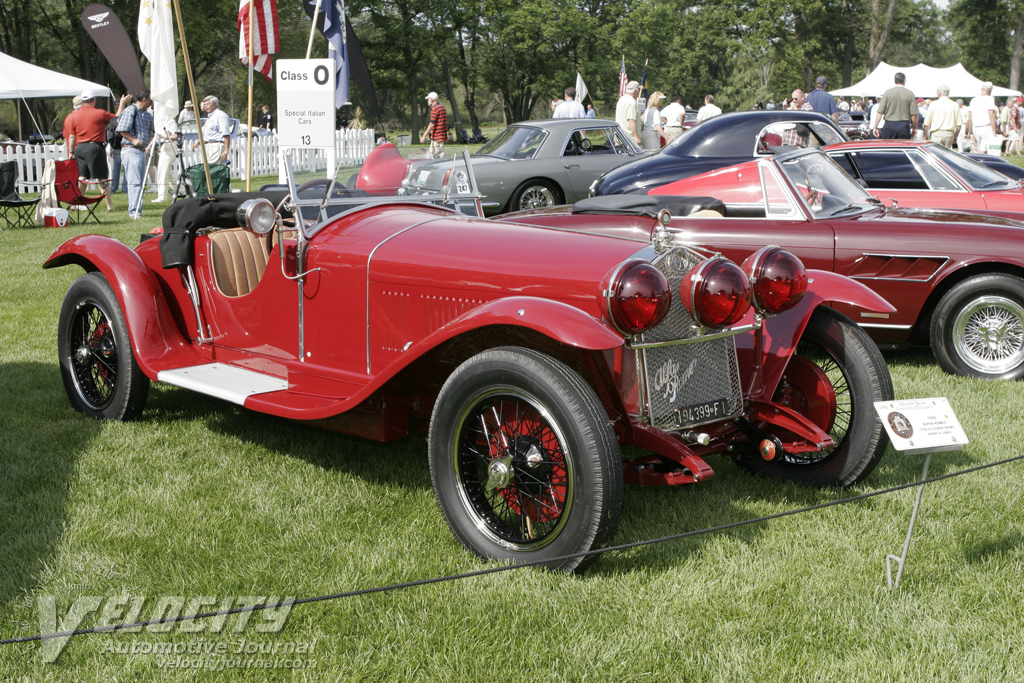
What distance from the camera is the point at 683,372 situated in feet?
11.6

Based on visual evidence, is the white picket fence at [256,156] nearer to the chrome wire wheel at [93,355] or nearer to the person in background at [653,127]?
the chrome wire wheel at [93,355]

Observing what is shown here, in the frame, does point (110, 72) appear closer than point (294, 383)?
No

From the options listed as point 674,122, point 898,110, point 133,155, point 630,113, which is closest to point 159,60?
point 133,155

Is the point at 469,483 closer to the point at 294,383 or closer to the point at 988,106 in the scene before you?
the point at 294,383

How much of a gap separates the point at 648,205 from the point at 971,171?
342cm

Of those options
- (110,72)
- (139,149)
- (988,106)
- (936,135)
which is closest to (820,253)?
(139,149)

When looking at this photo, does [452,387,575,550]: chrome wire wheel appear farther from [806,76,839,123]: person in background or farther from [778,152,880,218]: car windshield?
[806,76,839,123]: person in background

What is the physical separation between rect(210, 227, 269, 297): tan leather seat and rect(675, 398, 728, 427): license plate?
252cm

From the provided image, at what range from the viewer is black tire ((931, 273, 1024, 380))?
5720mm

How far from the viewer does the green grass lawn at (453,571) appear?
2.74 metres

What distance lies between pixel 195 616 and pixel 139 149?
506 inches

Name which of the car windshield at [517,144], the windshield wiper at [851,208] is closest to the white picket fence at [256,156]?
the car windshield at [517,144]

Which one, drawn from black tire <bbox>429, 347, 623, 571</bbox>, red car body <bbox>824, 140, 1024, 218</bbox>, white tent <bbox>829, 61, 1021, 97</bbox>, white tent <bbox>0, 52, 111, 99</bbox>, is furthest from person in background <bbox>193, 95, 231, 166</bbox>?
white tent <bbox>829, 61, 1021, 97</bbox>

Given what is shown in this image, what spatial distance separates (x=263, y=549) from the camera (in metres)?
3.50
